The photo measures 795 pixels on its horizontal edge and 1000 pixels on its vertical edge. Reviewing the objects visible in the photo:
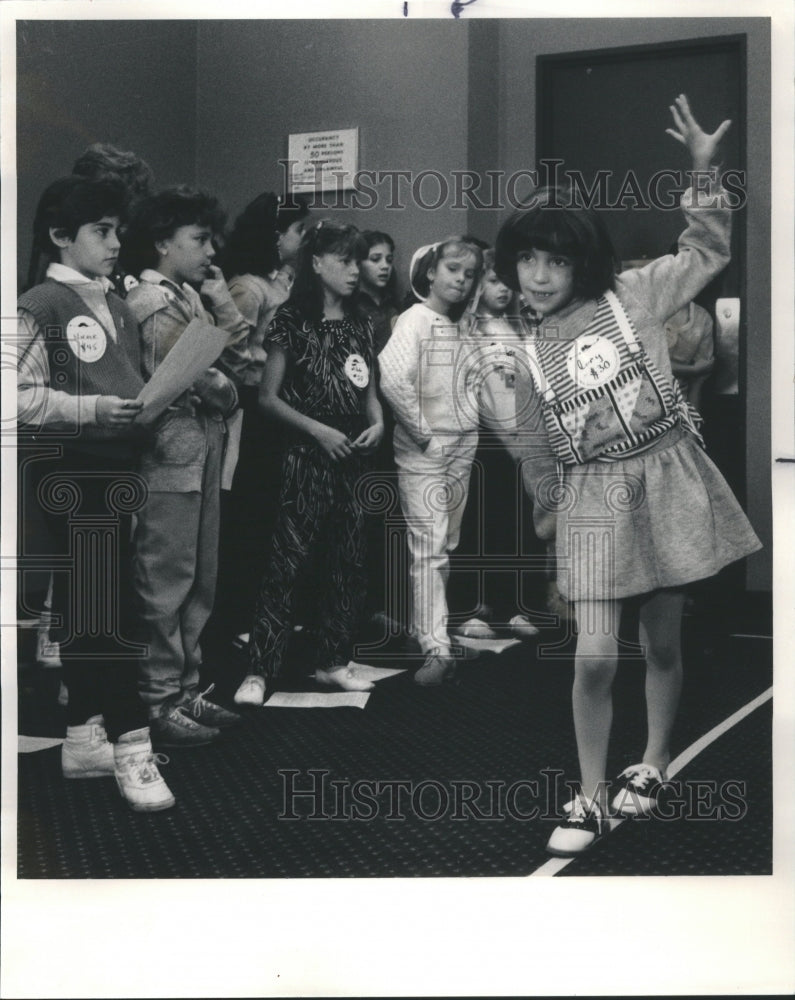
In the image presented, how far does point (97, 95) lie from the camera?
2.60 m

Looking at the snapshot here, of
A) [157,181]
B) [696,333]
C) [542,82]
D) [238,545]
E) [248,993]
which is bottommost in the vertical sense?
[248,993]

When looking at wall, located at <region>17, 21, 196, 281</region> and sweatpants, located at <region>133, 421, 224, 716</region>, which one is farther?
sweatpants, located at <region>133, 421, 224, 716</region>

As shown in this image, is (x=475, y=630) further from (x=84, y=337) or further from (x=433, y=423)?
(x=84, y=337)

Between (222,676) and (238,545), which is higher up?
(238,545)

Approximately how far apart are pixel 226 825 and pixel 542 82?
4.85 ft

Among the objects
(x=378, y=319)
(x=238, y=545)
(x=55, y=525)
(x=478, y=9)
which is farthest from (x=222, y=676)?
(x=478, y=9)

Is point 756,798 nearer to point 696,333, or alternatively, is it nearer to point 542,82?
point 696,333

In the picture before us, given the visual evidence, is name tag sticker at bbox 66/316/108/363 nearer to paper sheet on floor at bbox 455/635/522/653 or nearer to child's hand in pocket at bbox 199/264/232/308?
child's hand in pocket at bbox 199/264/232/308

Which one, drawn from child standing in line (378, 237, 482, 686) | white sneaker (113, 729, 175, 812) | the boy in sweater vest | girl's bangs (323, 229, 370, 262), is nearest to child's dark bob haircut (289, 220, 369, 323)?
girl's bangs (323, 229, 370, 262)

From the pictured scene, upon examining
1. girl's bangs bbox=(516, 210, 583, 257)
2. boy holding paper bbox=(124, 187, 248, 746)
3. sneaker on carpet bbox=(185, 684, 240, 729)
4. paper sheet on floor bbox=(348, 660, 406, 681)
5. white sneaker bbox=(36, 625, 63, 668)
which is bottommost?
sneaker on carpet bbox=(185, 684, 240, 729)

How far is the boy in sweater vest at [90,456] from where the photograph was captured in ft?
8.54

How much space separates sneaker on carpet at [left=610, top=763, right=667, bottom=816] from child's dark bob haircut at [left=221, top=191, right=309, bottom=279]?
1155 mm

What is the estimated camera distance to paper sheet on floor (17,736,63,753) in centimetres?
264

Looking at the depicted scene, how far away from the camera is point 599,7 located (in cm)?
260
